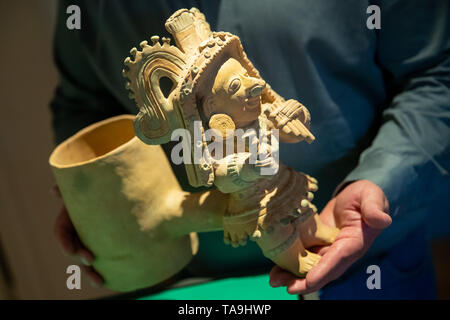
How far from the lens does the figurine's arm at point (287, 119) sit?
586 mm

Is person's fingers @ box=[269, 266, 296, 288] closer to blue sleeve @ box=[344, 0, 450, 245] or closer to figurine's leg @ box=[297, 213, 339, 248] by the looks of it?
figurine's leg @ box=[297, 213, 339, 248]

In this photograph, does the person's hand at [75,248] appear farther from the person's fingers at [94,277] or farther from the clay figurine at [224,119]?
the clay figurine at [224,119]

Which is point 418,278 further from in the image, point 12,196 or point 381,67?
point 12,196

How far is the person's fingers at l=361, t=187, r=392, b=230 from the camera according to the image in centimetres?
63

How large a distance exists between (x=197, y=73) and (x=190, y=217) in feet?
0.84

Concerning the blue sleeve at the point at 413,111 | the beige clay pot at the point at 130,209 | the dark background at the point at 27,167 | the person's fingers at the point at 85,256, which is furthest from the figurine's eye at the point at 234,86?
the dark background at the point at 27,167

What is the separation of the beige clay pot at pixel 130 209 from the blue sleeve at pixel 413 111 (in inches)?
11.9

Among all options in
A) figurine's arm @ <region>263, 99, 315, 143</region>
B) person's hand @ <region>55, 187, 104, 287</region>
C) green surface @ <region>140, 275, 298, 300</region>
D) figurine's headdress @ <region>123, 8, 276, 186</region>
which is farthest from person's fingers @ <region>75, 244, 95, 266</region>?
figurine's arm @ <region>263, 99, 315, 143</region>

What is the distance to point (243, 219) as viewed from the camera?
0.60 m

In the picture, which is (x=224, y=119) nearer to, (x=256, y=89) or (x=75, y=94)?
→ (x=256, y=89)

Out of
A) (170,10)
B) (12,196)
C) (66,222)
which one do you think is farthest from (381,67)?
(12,196)

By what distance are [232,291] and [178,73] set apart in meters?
0.45

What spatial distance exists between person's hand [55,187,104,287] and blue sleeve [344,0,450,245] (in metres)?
0.48
